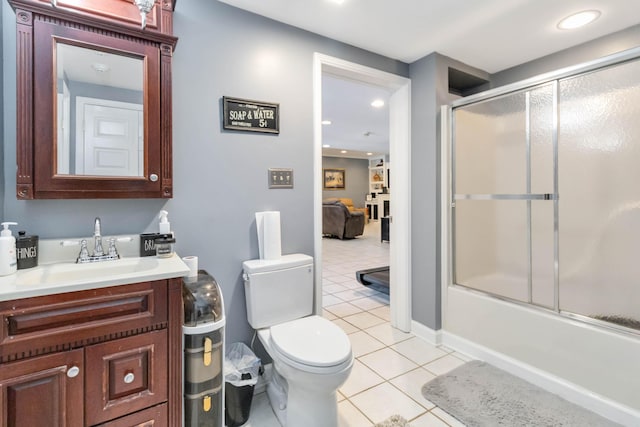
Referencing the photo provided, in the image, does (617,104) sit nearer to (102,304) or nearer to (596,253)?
(596,253)

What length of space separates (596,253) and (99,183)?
288 centimetres

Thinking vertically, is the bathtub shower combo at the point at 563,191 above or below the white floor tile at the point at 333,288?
above

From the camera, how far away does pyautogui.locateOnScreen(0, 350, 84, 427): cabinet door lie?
0.97 metres

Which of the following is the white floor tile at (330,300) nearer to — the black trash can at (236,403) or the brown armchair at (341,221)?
the black trash can at (236,403)

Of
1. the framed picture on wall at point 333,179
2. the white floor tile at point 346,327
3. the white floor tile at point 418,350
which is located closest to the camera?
the white floor tile at point 418,350

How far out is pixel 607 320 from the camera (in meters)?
1.76

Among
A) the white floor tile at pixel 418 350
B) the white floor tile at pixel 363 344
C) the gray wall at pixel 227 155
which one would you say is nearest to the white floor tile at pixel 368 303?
the white floor tile at pixel 363 344

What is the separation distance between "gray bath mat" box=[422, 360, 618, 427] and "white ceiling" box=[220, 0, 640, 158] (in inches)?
92.1

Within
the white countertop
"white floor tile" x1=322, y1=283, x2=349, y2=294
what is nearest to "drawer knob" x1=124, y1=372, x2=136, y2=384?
the white countertop

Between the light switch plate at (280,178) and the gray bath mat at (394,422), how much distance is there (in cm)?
147

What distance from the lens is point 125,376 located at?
3.76 ft

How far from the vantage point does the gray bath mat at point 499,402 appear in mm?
1579

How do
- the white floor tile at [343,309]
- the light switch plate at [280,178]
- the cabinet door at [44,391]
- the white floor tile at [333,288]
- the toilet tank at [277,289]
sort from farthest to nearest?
1. the white floor tile at [333,288]
2. the white floor tile at [343,309]
3. the light switch plate at [280,178]
4. the toilet tank at [277,289]
5. the cabinet door at [44,391]

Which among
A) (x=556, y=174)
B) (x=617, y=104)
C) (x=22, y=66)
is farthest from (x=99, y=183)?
(x=617, y=104)
